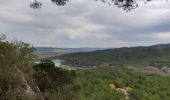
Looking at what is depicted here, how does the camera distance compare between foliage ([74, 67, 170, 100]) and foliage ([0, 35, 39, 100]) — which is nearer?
foliage ([0, 35, 39, 100])

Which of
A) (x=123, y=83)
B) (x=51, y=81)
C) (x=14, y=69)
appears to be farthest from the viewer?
(x=123, y=83)

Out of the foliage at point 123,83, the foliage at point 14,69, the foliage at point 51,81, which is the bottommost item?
the foliage at point 123,83

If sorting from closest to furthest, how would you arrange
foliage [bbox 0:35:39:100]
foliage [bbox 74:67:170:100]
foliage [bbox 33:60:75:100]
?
foliage [bbox 0:35:39:100] < foliage [bbox 33:60:75:100] < foliage [bbox 74:67:170:100]

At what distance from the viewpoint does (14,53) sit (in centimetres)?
2641

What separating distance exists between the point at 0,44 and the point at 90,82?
9892cm

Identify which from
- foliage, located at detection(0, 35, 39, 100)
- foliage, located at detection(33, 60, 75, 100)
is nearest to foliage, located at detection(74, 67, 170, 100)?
foliage, located at detection(33, 60, 75, 100)

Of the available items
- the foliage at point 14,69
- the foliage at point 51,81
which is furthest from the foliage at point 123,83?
the foliage at point 14,69

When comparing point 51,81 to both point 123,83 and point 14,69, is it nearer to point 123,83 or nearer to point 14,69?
point 14,69

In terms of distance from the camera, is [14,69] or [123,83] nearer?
[14,69]

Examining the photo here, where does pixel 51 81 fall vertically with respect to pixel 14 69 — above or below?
below

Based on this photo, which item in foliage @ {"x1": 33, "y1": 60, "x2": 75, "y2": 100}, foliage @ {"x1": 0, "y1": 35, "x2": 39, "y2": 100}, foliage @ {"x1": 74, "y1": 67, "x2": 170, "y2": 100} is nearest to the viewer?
foliage @ {"x1": 0, "y1": 35, "x2": 39, "y2": 100}

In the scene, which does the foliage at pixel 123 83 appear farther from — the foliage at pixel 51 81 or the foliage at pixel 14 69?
the foliage at pixel 14 69

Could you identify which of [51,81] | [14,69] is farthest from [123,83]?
[14,69]

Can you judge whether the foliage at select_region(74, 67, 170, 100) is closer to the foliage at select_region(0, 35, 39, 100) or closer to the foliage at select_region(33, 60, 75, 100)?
the foliage at select_region(33, 60, 75, 100)
